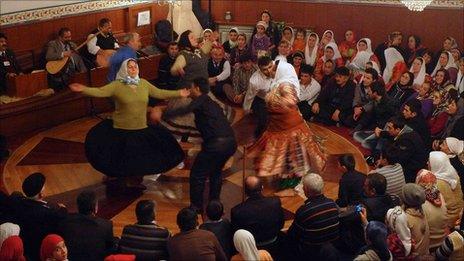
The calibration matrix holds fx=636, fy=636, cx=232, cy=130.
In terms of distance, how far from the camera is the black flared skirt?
20.3ft

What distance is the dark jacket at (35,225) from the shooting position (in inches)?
190

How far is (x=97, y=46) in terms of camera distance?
30.5 ft

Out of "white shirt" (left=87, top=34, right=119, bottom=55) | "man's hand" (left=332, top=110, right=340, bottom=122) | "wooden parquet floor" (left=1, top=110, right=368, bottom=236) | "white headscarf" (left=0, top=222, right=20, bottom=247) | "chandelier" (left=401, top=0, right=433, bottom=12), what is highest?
"chandelier" (left=401, top=0, right=433, bottom=12)

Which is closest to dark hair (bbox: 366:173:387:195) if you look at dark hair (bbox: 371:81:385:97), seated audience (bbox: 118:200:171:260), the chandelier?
seated audience (bbox: 118:200:171:260)

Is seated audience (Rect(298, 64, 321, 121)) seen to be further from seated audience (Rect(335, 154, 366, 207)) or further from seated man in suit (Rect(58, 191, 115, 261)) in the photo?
seated man in suit (Rect(58, 191, 115, 261))

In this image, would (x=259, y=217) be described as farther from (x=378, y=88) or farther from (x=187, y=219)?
(x=378, y=88)

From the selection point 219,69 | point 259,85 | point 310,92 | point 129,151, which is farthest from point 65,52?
point 310,92

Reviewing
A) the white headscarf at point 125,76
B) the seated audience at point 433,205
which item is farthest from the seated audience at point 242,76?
the seated audience at point 433,205

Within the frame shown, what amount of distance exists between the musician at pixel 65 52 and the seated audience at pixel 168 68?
42.8 inches

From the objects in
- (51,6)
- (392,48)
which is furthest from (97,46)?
(392,48)

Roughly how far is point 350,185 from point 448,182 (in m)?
0.96

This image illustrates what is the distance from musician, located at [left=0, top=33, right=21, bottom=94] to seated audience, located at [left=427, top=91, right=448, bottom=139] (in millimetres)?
5211

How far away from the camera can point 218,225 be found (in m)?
4.66

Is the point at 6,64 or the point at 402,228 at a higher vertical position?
the point at 6,64
